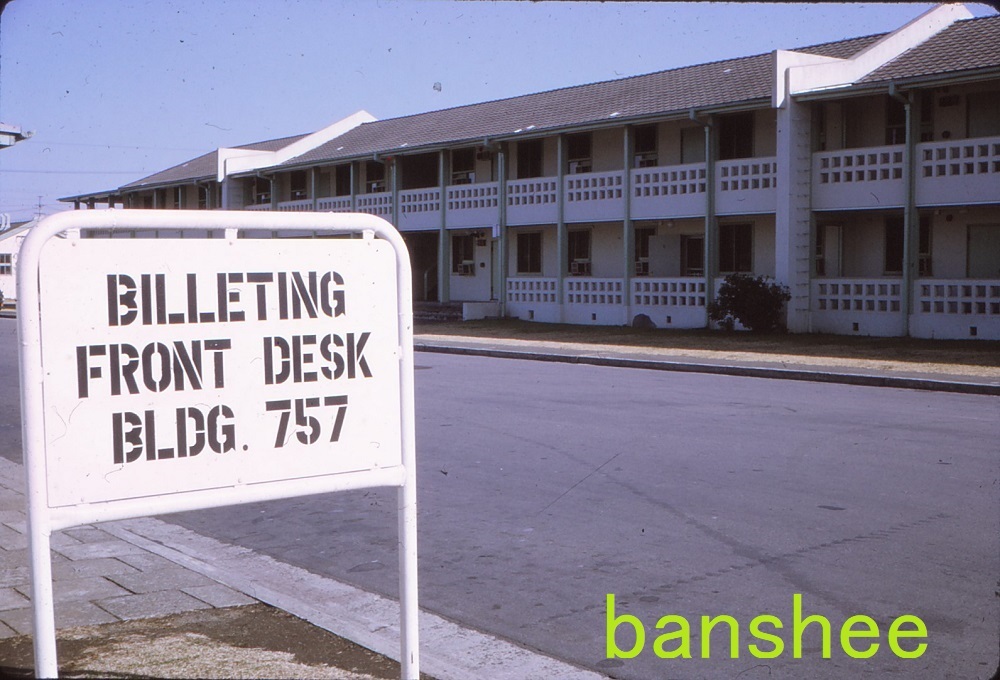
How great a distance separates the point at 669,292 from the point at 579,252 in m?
5.46

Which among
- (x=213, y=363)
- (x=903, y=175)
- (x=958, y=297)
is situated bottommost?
(x=958, y=297)

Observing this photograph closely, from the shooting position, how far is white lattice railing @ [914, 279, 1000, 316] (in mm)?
22453

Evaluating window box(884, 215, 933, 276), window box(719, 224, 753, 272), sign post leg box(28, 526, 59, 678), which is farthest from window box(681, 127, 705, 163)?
sign post leg box(28, 526, 59, 678)

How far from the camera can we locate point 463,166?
37656mm

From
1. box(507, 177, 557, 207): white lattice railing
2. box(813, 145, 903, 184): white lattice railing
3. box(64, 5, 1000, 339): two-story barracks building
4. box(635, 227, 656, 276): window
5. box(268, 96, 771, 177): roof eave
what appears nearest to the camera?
box(64, 5, 1000, 339): two-story barracks building

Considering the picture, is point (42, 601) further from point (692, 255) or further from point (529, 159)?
point (529, 159)

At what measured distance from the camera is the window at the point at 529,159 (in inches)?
1355

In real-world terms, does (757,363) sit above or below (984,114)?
below

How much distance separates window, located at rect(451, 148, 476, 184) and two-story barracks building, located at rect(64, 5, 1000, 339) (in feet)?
0.27

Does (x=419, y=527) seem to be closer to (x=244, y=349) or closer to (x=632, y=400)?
(x=244, y=349)

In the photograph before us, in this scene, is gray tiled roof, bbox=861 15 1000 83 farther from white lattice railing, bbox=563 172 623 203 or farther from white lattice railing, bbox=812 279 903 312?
white lattice railing, bbox=563 172 623 203

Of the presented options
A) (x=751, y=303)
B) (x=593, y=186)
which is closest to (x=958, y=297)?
(x=751, y=303)

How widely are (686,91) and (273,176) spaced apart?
20674mm

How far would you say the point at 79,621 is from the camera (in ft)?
16.0
